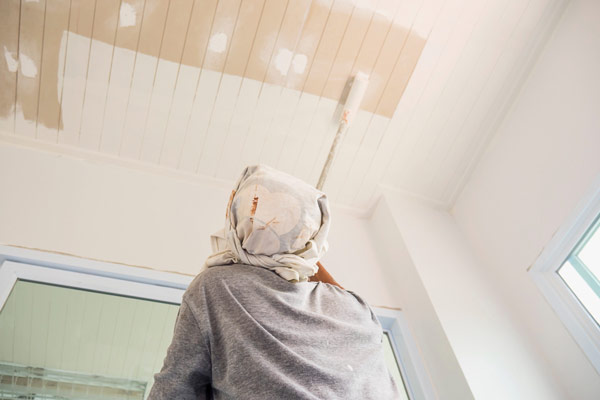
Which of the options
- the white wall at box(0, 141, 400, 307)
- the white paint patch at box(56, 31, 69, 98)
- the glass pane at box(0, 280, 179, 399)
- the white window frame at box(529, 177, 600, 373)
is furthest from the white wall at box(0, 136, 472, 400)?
the white window frame at box(529, 177, 600, 373)

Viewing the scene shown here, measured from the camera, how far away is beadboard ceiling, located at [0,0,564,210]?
157 cm

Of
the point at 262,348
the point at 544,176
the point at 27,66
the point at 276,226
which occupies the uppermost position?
the point at 27,66

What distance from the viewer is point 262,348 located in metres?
0.85

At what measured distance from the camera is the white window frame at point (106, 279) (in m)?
1.30

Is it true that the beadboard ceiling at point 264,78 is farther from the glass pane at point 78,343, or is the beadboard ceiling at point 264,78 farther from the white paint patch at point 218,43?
the glass pane at point 78,343

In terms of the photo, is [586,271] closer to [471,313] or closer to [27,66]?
[471,313]

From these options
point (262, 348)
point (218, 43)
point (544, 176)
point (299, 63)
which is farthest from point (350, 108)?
point (262, 348)

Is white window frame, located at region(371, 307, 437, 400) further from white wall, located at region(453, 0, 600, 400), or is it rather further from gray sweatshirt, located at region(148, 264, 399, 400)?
gray sweatshirt, located at region(148, 264, 399, 400)

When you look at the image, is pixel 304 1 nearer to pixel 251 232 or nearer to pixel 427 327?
pixel 251 232

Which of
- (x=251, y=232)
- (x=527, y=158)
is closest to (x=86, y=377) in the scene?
(x=251, y=232)

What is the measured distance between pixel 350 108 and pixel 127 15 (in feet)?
2.73

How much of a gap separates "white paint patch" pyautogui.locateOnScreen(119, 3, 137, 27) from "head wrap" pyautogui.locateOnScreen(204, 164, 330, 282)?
0.87m

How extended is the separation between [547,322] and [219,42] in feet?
4.68

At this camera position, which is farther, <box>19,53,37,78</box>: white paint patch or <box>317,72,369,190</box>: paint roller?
<box>317,72,369,190</box>: paint roller
